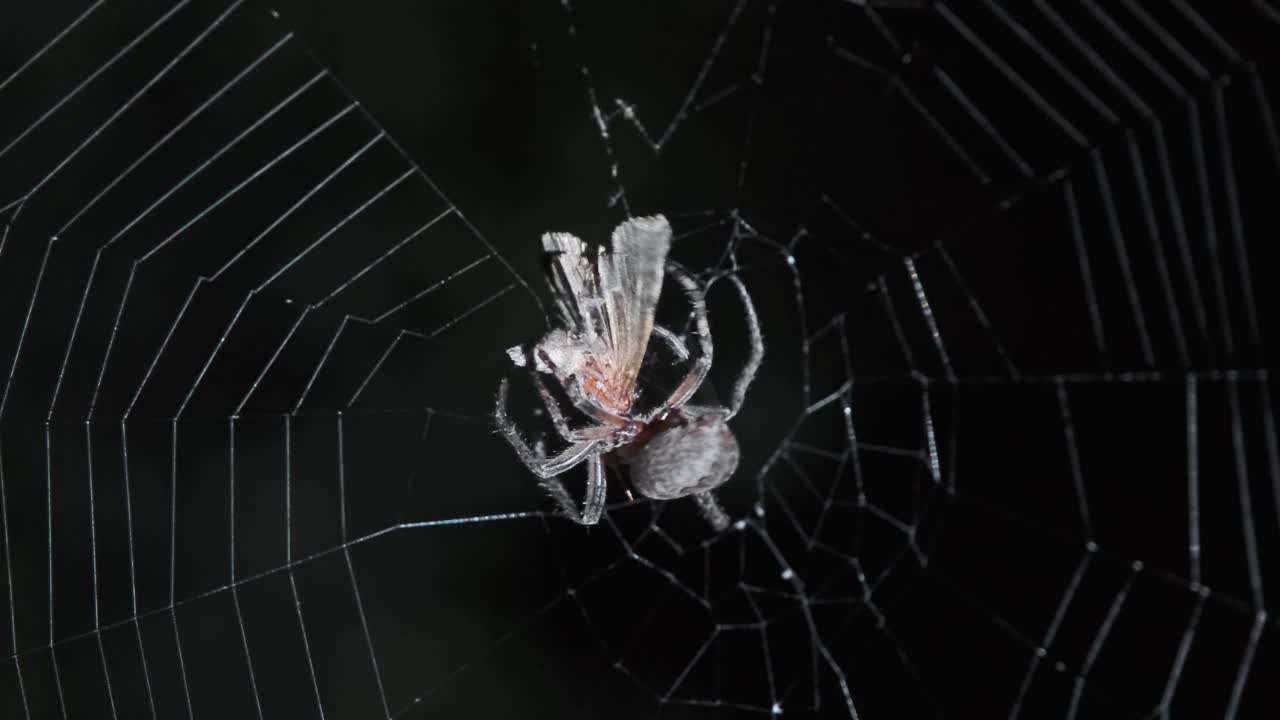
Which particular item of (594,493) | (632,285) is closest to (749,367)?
(632,285)

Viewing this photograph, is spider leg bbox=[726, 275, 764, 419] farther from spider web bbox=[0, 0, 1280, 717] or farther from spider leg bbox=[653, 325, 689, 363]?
spider web bbox=[0, 0, 1280, 717]

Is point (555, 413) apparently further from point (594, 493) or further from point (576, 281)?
point (576, 281)

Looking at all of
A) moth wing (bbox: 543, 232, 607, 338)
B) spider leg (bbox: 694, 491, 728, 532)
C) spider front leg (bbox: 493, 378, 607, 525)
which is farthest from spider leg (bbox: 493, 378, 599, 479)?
spider leg (bbox: 694, 491, 728, 532)

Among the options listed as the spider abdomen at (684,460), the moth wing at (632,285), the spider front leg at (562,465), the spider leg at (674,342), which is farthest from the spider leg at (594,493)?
the spider leg at (674,342)

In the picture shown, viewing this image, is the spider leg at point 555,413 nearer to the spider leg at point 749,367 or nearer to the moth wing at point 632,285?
the moth wing at point 632,285

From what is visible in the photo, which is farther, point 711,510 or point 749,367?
point 711,510

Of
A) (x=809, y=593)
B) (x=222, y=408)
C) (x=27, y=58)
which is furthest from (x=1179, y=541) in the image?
(x=27, y=58)

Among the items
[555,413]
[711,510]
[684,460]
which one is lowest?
[711,510]
